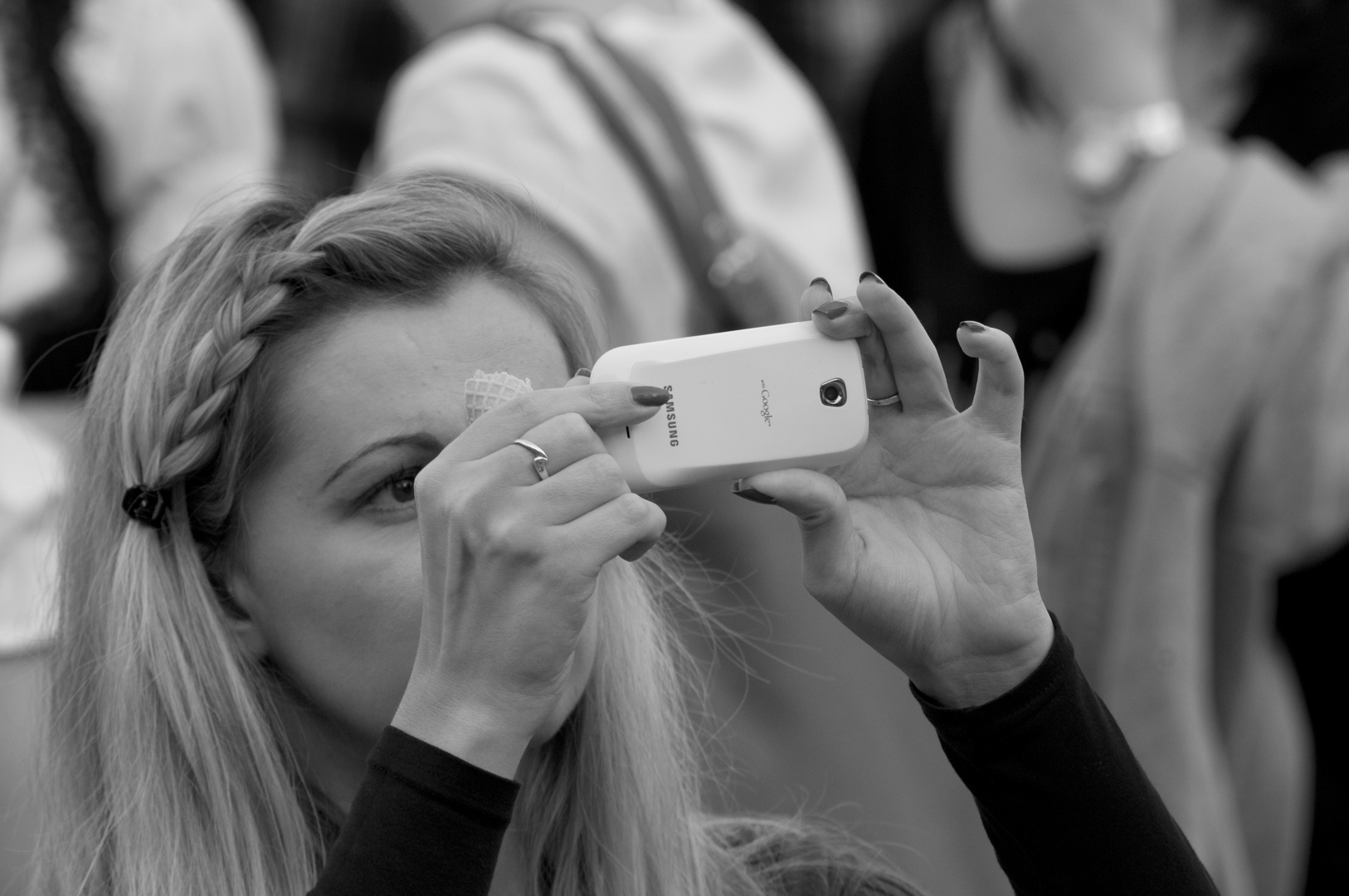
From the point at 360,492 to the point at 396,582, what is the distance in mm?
100

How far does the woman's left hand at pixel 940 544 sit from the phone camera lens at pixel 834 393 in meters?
0.06

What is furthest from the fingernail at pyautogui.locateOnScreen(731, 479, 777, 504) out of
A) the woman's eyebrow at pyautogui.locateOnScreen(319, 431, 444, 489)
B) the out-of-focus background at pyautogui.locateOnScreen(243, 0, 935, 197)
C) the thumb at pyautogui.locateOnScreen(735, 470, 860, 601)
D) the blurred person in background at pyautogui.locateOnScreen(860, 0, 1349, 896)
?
the out-of-focus background at pyautogui.locateOnScreen(243, 0, 935, 197)

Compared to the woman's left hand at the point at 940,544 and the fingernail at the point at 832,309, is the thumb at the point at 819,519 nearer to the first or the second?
the woman's left hand at the point at 940,544

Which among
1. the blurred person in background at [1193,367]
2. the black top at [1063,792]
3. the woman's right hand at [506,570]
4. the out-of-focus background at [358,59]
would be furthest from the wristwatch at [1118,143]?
the out-of-focus background at [358,59]

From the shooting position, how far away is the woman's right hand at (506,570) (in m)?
1.21

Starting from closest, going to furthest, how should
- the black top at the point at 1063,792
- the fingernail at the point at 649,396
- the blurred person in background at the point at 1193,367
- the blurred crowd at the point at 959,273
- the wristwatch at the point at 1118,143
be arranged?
the fingernail at the point at 649,396 → the black top at the point at 1063,792 → the blurred crowd at the point at 959,273 → the blurred person in background at the point at 1193,367 → the wristwatch at the point at 1118,143

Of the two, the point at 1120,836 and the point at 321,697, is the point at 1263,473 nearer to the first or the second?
the point at 1120,836

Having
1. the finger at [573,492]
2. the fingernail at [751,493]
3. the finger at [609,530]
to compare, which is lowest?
the fingernail at [751,493]

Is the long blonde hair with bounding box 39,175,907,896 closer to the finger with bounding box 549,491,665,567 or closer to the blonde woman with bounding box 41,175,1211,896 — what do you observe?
the blonde woman with bounding box 41,175,1211,896

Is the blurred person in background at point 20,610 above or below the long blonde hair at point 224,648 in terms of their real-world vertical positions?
below

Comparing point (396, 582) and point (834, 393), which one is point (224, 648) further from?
point (834, 393)

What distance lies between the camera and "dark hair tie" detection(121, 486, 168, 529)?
156cm

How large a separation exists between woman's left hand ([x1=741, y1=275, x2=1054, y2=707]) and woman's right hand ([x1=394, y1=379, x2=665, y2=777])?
0.27 metres

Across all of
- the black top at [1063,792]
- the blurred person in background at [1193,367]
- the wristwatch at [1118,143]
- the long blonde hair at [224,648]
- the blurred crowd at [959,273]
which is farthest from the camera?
the wristwatch at [1118,143]
